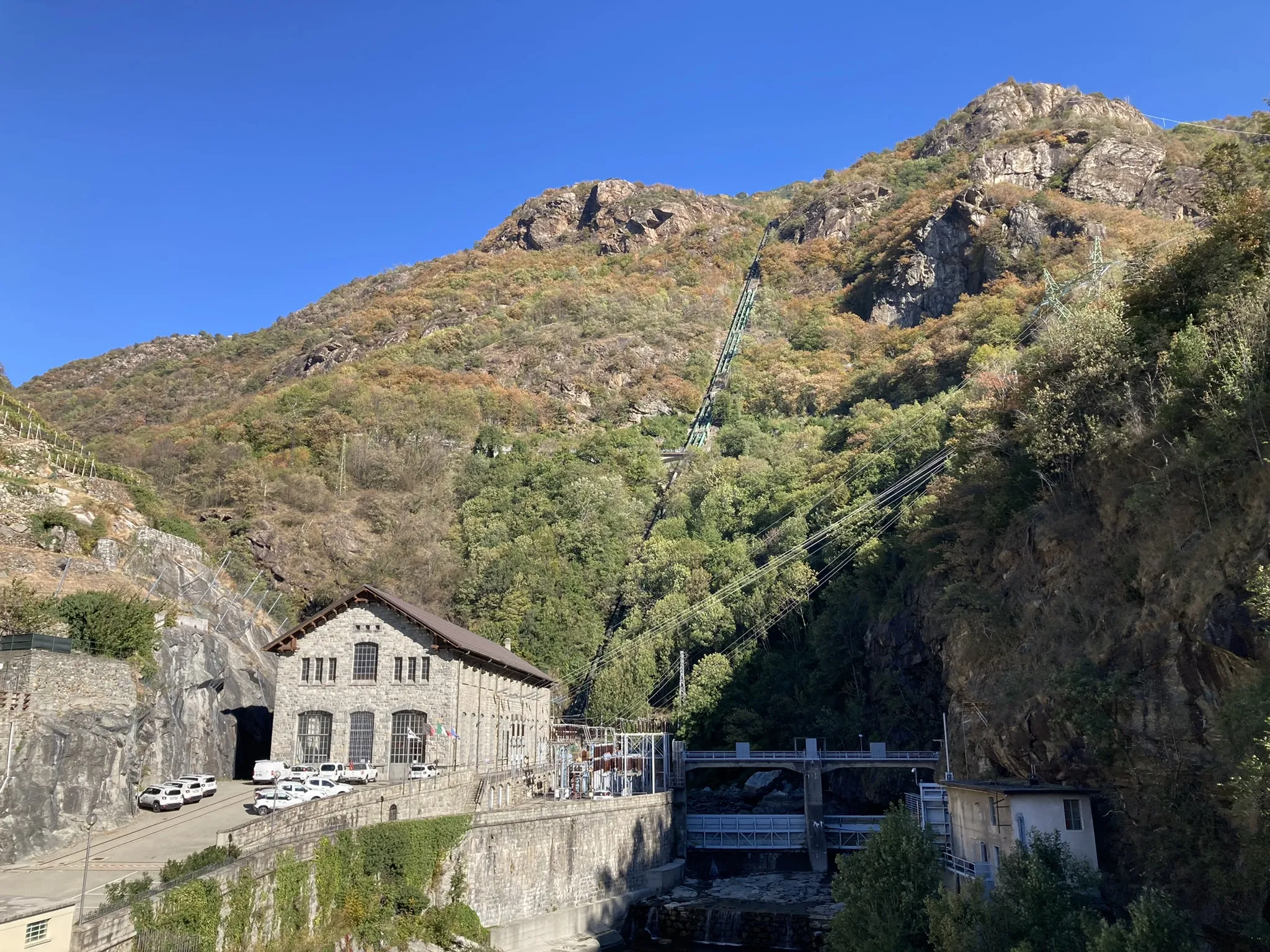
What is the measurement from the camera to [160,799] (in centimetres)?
3028

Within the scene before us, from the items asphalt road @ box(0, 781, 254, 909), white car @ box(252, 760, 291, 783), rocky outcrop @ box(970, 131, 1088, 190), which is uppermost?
rocky outcrop @ box(970, 131, 1088, 190)

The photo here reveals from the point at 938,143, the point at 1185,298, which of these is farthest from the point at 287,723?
the point at 938,143

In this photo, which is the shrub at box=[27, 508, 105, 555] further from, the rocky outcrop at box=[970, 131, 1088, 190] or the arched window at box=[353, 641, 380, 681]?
the rocky outcrop at box=[970, 131, 1088, 190]

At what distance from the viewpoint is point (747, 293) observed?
438 ft

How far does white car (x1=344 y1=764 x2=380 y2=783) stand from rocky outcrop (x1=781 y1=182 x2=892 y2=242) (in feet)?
379

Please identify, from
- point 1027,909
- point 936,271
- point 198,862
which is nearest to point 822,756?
point 1027,909

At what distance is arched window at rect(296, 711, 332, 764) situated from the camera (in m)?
39.2

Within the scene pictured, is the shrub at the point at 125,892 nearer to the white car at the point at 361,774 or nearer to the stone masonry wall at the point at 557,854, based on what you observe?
the stone masonry wall at the point at 557,854

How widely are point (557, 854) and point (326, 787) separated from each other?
920cm

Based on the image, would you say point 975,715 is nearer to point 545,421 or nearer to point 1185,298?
point 1185,298

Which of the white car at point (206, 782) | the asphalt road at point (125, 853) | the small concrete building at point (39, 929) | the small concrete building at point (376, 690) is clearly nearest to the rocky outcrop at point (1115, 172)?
the small concrete building at point (376, 690)

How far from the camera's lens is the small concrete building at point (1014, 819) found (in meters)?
25.3

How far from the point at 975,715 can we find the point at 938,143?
428ft

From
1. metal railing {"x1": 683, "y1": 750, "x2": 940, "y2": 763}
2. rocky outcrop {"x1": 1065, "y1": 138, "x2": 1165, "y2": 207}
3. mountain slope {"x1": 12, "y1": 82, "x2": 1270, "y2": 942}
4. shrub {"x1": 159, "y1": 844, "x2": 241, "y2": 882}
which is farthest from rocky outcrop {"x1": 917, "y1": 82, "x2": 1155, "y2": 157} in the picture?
shrub {"x1": 159, "y1": 844, "x2": 241, "y2": 882}
